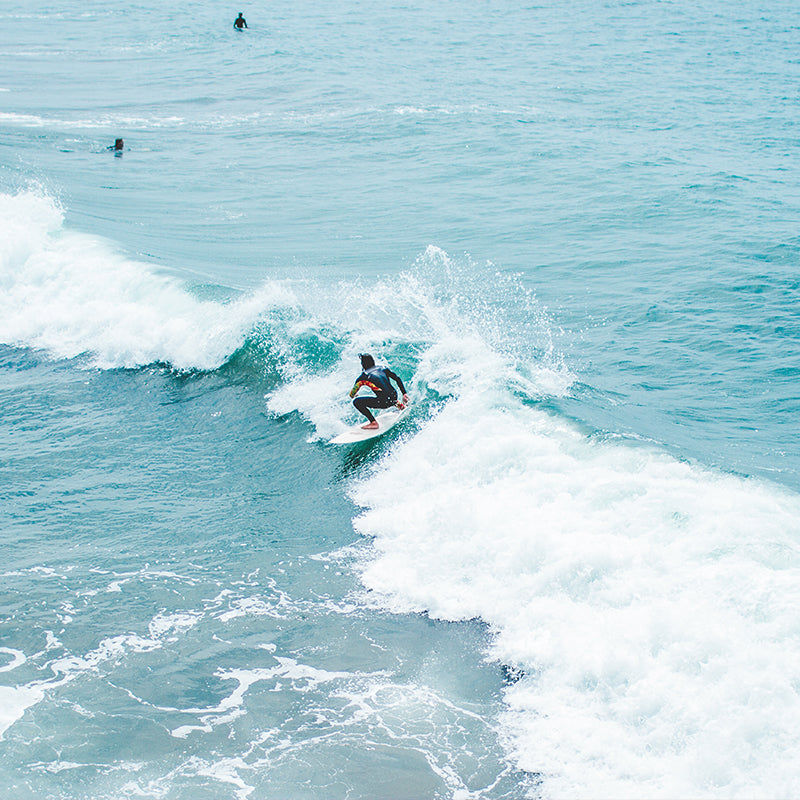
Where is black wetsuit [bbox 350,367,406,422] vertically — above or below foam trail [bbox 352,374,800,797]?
above

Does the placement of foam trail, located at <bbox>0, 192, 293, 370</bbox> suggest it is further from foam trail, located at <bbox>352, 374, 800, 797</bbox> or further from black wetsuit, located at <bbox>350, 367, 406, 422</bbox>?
foam trail, located at <bbox>352, 374, 800, 797</bbox>

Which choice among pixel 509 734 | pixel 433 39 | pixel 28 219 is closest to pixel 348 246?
pixel 28 219

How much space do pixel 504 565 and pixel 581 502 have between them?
3.93 ft

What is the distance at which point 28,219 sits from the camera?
21688mm

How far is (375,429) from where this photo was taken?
13.1 meters

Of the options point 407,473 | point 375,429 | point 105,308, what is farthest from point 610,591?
point 105,308

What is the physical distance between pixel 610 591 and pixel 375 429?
17.1 feet

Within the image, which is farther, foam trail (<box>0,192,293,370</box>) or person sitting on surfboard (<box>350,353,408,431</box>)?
foam trail (<box>0,192,293,370</box>)

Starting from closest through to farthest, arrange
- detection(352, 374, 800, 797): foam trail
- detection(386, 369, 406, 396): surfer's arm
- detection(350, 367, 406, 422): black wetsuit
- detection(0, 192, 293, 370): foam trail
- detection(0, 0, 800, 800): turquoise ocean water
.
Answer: detection(352, 374, 800, 797): foam trail
detection(0, 0, 800, 800): turquoise ocean water
detection(350, 367, 406, 422): black wetsuit
detection(386, 369, 406, 396): surfer's arm
detection(0, 192, 293, 370): foam trail

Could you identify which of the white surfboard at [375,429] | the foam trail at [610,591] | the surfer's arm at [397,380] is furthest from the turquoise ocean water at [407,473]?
the surfer's arm at [397,380]

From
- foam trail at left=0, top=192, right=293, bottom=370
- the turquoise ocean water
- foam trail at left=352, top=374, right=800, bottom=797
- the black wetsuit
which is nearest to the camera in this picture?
foam trail at left=352, top=374, right=800, bottom=797

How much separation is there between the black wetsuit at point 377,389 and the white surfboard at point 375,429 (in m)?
0.17

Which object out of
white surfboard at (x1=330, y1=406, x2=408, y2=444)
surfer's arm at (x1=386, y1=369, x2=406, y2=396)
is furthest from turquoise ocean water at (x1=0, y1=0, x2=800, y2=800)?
surfer's arm at (x1=386, y1=369, x2=406, y2=396)

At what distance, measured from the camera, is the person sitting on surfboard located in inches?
509
